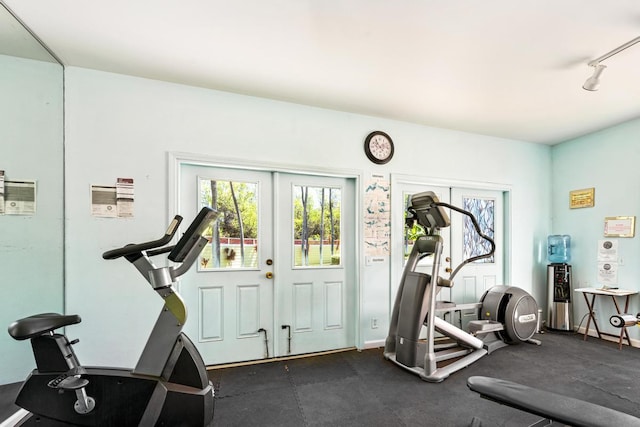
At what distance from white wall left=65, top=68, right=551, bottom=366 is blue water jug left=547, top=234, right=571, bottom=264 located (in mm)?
2667

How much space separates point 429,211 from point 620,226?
2754mm

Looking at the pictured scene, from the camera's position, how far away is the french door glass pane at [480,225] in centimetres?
404

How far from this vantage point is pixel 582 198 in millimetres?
4074

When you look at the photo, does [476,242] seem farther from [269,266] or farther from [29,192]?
[29,192]

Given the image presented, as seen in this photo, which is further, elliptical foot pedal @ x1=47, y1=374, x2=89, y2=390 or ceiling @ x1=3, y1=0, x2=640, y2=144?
ceiling @ x1=3, y1=0, x2=640, y2=144

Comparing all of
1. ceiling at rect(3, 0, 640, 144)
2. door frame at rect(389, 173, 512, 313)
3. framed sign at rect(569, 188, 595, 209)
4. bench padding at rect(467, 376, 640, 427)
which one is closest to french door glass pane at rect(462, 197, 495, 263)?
door frame at rect(389, 173, 512, 313)

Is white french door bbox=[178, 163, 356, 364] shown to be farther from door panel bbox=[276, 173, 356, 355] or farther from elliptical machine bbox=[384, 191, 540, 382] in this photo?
elliptical machine bbox=[384, 191, 540, 382]

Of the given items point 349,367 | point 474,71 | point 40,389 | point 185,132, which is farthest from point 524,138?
point 40,389

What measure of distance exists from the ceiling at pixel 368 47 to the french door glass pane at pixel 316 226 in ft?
3.21

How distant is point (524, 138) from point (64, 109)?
17.4 ft

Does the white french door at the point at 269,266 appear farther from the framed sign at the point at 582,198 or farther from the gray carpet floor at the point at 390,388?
the framed sign at the point at 582,198

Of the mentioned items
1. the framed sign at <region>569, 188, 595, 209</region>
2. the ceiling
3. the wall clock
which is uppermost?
the ceiling

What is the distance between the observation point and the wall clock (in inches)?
135

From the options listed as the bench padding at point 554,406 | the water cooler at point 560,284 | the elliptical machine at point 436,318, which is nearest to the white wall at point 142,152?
the elliptical machine at point 436,318
